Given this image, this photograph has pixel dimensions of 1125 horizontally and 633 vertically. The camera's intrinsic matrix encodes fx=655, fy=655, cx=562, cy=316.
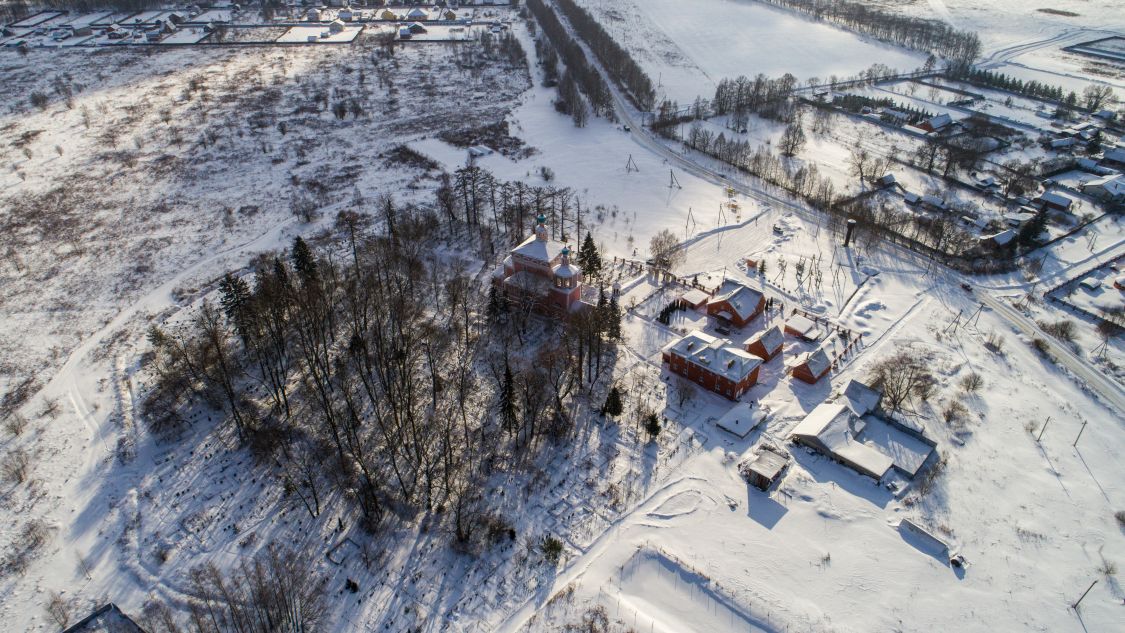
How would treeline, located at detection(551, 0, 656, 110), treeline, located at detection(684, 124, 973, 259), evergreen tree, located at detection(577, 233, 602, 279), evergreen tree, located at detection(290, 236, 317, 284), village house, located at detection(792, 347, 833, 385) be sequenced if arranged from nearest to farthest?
village house, located at detection(792, 347, 833, 385)
evergreen tree, located at detection(290, 236, 317, 284)
evergreen tree, located at detection(577, 233, 602, 279)
treeline, located at detection(684, 124, 973, 259)
treeline, located at detection(551, 0, 656, 110)

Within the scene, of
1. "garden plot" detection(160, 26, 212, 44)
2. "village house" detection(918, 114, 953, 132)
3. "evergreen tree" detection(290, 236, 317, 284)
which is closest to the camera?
"evergreen tree" detection(290, 236, 317, 284)

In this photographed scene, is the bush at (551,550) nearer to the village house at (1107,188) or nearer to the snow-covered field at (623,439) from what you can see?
the snow-covered field at (623,439)

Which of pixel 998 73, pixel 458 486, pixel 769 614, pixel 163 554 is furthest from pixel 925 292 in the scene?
pixel 998 73

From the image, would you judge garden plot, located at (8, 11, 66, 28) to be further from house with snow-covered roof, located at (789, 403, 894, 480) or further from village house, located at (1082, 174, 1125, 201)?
village house, located at (1082, 174, 1125, 201)

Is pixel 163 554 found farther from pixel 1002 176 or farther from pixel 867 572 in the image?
pixel 1002 176

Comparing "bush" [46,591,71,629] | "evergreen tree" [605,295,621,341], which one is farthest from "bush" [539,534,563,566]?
"bush" [46,591,71,629]

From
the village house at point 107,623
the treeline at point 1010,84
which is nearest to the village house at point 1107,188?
the treeline at point 1010,84

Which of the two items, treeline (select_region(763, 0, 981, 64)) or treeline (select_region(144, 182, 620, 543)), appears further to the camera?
treeline (select_region(763, 0, 981, 64))

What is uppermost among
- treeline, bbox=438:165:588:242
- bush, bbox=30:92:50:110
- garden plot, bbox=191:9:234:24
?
garden plot, bbox=191:9:234:24
